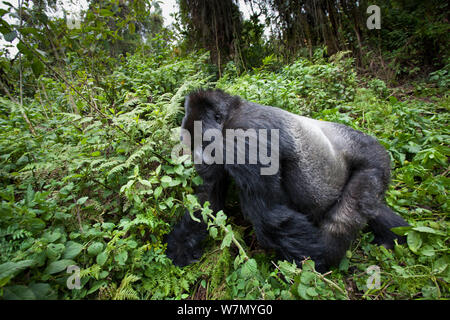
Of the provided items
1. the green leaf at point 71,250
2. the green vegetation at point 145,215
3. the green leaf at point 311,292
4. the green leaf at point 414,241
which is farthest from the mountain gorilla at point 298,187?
the green leaf at point 71,250

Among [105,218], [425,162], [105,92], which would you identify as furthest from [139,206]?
[425,162]

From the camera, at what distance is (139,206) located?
5.32 feet

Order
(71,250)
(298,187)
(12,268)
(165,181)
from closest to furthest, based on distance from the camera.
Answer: (12,268) < (71,250) < (165,181) < (298,187)

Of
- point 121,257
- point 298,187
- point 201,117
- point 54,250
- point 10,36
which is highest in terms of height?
point 10,36

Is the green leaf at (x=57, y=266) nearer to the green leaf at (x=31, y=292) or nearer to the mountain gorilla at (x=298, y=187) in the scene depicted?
the green leaf at (x=31, y=292)

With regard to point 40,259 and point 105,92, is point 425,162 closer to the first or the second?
point 40,259

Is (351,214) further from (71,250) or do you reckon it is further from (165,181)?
(71,250)

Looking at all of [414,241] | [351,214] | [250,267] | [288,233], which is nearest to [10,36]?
[250,267]

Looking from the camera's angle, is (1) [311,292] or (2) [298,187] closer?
(1) [311,292]

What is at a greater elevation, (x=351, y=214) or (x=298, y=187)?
(x=298, y=187)

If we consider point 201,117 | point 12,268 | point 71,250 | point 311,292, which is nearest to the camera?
point 12,268

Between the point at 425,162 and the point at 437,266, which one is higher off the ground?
the point at 425,162

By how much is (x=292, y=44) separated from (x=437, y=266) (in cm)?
513

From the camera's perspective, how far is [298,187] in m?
1.69
